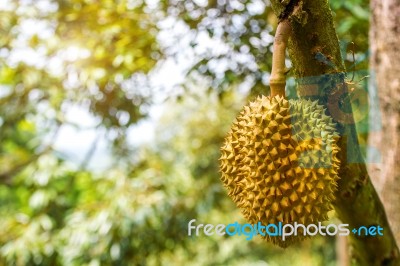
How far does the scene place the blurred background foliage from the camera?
1.91 m

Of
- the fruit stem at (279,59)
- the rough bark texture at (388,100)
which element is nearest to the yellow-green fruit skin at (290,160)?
the fruit stem at (279,59)

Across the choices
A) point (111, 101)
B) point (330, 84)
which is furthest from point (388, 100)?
point (111, 101)

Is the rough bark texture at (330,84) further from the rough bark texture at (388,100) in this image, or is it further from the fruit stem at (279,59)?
the rough bark texture at (388,100)

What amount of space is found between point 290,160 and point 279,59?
0.18 metres

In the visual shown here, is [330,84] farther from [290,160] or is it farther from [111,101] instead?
[111,101]

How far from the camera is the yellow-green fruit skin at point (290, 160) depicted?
88 cm

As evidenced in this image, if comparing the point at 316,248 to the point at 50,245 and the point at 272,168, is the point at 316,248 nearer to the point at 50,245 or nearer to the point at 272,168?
the point at 50,245

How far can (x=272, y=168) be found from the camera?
89 centimetres

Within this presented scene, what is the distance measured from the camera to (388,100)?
4.54 ft

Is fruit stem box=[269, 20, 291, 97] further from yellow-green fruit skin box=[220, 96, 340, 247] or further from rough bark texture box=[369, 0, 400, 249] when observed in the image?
rough bark texture box=[369, 0, 400, 249]

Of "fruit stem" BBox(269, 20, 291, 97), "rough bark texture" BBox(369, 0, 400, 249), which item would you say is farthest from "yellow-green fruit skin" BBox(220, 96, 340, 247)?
"rough bark texture" BBox(369, 0, 400, 249)

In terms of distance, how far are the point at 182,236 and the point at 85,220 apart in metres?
0.64

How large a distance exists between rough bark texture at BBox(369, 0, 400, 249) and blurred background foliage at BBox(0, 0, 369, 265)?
0.08 meters

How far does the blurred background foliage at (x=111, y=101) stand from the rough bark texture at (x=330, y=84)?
345 mm
